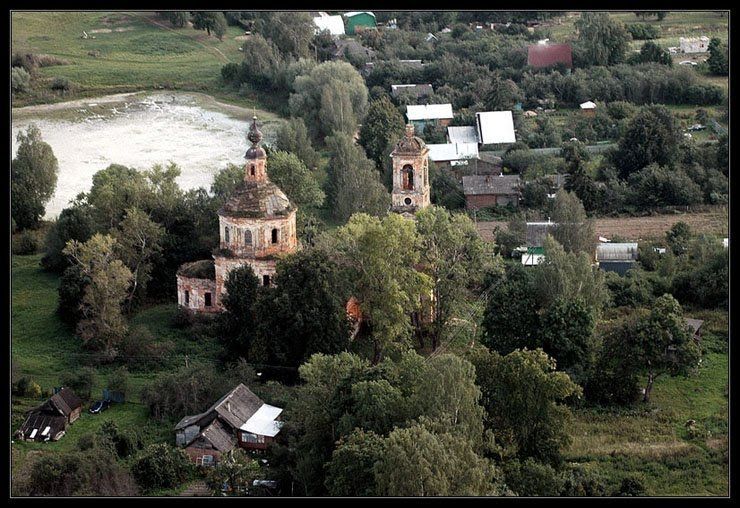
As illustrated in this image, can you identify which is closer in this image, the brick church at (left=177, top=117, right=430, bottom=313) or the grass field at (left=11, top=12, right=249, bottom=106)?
the brick church at (left=177, top=117, right=430, bottom=313)

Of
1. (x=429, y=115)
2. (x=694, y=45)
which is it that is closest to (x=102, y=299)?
(x=429, y=115)

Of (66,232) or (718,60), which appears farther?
(718,60)

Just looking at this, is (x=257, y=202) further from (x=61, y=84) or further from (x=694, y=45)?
(x=694, y=45)

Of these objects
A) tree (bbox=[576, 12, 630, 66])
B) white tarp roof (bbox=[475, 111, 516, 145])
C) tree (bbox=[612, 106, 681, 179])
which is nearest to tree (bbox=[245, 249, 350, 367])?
tree (bbox=[612, 106, 681, 179])

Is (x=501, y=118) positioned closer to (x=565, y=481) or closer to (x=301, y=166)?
(x=301, y=166)

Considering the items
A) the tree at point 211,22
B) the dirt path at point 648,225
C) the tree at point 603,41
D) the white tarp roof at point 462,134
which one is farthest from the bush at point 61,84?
the dirt path at point 648,225

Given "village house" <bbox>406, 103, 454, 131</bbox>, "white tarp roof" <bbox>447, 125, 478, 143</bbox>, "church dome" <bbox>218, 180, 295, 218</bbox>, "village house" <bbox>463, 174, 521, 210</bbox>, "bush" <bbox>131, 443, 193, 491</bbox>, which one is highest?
"church dome" <bbox>218, 180, 295, 218</bbox>

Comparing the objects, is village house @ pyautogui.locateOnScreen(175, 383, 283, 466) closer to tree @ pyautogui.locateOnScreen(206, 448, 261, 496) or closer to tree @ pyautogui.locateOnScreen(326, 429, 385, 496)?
tree @ pyautogui.locateOnScreen(206, 448, 261, 496)
